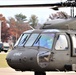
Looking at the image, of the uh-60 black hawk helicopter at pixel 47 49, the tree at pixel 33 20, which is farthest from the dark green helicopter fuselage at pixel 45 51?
the tree at pixel 33 20

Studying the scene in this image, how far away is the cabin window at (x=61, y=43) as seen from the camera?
47.9ft

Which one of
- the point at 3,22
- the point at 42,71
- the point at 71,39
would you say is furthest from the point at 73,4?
the point at 3,22

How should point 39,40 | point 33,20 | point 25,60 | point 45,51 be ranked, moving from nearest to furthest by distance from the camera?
point 25,60
point 45,51
point 39,40
point 33,20

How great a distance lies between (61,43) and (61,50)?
260 mm

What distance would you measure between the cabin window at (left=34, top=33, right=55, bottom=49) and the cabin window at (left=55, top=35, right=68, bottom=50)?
239 millimetres

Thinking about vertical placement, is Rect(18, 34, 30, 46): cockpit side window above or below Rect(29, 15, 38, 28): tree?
above

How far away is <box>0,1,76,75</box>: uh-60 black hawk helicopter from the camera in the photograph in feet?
46.2

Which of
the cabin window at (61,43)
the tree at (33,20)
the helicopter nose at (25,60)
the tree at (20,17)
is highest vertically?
the cabin window at (61,43)

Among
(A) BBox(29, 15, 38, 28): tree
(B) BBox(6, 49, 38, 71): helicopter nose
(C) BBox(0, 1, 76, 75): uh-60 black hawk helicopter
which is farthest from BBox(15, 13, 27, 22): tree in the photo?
(B) BBox(6, 49, 38, 71): helicopter nose

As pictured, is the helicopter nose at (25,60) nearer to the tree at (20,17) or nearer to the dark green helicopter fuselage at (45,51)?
the dark green helicopter fuselage at (45,51)

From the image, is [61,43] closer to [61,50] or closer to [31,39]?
[61,50]

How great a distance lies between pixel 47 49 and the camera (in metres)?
14.4

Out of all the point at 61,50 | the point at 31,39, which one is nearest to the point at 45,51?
the point at 61,50

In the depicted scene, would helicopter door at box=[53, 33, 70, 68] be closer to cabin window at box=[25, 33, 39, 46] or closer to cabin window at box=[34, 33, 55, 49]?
cabin window at box=[34, 33, 55, 49]
